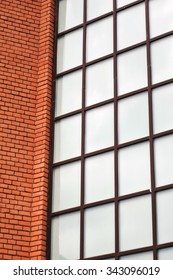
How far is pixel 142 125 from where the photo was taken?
757cm

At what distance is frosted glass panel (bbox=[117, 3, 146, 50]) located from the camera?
810 centimetres

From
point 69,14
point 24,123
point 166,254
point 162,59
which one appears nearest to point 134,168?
point 166,254

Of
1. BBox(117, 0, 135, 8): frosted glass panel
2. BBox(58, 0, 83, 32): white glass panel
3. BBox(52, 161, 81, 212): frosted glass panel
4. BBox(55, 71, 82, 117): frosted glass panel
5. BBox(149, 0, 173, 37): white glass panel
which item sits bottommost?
BBox(52, 161, 81, 212): frosted glass panel

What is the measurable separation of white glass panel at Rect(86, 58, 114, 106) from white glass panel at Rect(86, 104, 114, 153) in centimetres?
16

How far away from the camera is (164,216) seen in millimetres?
6949

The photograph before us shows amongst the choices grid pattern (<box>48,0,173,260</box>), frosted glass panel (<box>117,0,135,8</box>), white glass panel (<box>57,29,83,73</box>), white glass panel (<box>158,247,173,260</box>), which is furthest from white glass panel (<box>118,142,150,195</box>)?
frosted glass panel (<box>117,0,135,8</box>)

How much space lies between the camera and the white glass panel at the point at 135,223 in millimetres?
7031

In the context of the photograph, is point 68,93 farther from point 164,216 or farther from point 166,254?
point 166,254

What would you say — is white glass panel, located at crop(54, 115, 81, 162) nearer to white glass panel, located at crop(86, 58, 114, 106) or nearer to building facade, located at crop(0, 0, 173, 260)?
building facade, located at crop(0, 0, 173, 260)

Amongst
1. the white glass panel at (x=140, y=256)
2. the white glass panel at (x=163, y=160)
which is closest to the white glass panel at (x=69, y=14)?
the white glass panel at (x=163, y=160)

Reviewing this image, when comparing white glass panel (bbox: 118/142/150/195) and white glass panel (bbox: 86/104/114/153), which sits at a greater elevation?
white glass panel (bbox: 86/104/114/153)

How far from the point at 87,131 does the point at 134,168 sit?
1001mm

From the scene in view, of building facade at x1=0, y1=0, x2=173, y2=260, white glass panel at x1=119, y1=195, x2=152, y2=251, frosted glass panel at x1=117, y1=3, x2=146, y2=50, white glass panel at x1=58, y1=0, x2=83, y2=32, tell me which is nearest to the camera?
white glass panel at x1=119, y1=195, x2=152, y2=251
